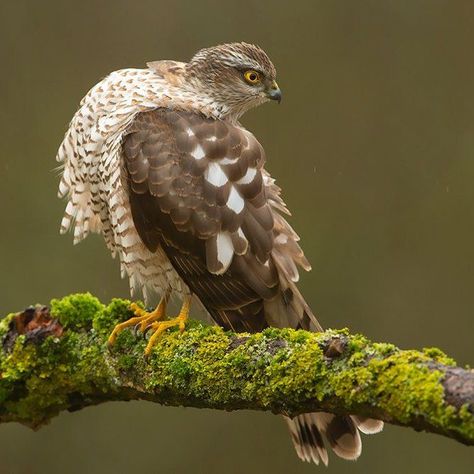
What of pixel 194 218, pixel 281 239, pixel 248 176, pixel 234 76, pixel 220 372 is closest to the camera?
pixel 220 372

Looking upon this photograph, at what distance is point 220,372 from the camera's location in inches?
140

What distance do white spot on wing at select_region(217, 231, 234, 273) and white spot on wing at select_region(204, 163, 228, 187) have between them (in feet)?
0.74

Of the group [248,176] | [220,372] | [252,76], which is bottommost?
[220,372]

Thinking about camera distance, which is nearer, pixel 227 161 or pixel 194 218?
pixel 194 218

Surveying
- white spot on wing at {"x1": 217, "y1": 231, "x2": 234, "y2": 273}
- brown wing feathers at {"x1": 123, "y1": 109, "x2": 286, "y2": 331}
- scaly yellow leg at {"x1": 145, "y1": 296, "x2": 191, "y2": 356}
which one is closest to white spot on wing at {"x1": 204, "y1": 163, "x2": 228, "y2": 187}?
brown wing feathers at {"x1": 123, "y1": 109, "x2": 286, "y2": 331}

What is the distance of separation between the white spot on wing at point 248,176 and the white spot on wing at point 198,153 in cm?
19

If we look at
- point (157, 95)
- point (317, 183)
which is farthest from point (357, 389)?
point (317, 183)

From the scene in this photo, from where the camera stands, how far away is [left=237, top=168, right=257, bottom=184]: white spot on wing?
174 inches

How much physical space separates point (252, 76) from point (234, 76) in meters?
0.10

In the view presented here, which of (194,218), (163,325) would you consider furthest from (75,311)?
(194,218)

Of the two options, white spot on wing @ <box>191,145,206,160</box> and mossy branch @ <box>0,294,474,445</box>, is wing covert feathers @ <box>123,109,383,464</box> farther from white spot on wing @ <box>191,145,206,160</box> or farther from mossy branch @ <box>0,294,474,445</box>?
mossy branch @ <box>0,294,474,445</box>

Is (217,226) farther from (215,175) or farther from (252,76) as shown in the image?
(252,76)

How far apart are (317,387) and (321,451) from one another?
4.19ft

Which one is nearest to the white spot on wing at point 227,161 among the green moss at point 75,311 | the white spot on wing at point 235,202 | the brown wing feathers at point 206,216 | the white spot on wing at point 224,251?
the brown wing feathers at point 206,216
